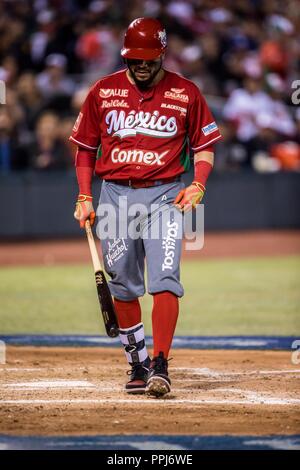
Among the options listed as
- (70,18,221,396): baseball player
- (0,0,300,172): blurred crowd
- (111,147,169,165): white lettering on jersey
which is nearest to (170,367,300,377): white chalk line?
(70,18,221,396): baseball player

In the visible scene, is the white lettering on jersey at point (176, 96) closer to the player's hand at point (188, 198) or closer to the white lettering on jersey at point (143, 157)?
the white lettering on jersey at point (143, 157)

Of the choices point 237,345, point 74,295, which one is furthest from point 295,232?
point 237,345

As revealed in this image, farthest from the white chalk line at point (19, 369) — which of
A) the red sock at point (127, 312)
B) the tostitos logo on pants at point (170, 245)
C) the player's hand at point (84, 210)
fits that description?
the tostitos logo on pants at point (170, 245)

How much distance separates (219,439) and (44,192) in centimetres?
1191

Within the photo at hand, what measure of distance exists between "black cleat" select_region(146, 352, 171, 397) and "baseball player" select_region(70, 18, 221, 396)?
0.04 ft

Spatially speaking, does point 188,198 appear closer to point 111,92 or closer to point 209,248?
point 111,92

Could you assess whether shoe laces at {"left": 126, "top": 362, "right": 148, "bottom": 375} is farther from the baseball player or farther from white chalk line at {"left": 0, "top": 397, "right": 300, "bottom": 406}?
white chalk line at {"left": 0, "top": 397, "right": 300, "bottom": 406}

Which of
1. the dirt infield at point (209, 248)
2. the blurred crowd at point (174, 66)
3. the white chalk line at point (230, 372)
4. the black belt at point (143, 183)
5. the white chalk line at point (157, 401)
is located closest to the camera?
the white chalk line at point (157, 401)

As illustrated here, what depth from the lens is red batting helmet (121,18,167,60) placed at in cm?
644

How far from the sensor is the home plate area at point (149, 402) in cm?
525

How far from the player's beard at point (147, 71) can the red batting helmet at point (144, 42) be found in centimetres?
8

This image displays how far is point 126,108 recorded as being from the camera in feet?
21.7
